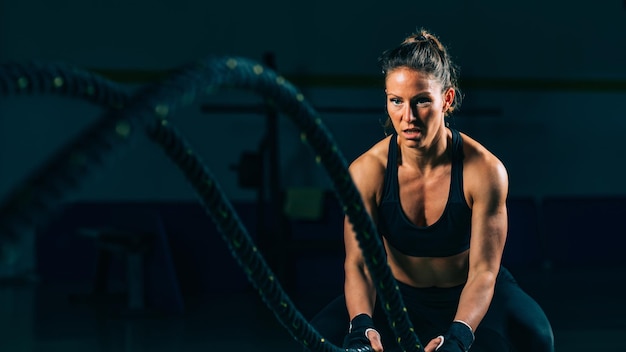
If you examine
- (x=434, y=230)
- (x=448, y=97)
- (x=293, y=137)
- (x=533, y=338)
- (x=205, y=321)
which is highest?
(x=293, y=137)

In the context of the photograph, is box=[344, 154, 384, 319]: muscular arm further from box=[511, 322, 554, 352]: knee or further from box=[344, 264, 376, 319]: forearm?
box=[511, 322, 554, 352]: knee

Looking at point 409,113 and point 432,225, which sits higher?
point 409,113

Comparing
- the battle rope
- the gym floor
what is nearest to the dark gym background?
the gym floor

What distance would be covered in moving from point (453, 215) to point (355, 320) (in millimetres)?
415

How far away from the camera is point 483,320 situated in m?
2.32

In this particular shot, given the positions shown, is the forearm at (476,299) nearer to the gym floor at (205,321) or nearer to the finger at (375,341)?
the finger at (375,341)

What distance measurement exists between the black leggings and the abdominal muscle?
0.09 ft

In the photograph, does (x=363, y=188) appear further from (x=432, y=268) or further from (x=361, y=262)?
(x=432, y=268)

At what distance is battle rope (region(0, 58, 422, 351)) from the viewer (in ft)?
2.66

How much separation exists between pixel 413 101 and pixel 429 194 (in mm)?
433

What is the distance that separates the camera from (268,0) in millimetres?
6555

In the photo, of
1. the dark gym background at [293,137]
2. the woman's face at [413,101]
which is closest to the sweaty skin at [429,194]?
the woman's face at [413,101]

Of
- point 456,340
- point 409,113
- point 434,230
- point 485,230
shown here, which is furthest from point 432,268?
point 409,113

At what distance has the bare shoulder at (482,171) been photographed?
7.51 ft
